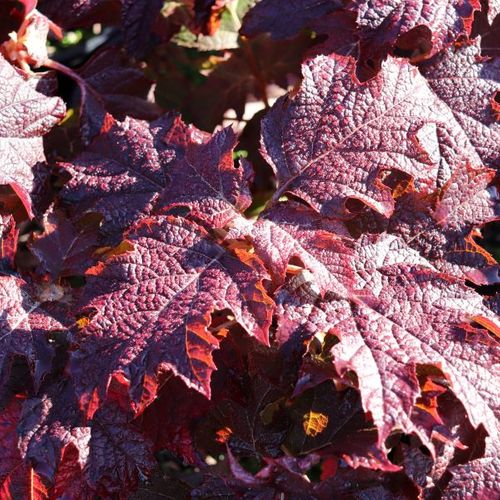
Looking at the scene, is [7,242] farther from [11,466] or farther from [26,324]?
[11,466]

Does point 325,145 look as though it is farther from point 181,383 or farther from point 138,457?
point 138,457

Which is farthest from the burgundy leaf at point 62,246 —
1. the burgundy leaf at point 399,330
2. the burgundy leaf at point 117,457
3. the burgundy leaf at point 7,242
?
the burgundy leaf at point 399,330

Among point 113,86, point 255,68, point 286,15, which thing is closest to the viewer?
point 286,15

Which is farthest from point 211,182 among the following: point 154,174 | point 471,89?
point 471,89

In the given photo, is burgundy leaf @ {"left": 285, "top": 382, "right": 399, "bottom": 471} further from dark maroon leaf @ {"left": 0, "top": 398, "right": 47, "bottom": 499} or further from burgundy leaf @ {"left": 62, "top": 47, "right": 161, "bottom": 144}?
burgundy leaf @ {"left": 62, "top": 47, "right": 161, "bottom": 144}

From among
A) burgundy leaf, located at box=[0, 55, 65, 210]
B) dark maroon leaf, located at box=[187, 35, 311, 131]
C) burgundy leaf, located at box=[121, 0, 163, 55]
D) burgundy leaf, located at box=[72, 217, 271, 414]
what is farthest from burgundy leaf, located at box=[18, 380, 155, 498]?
dark maroon leaf, located at box=[187, 35, 311, 131]

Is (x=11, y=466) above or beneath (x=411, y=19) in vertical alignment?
beneath

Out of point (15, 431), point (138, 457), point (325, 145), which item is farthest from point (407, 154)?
point (15, 431)
